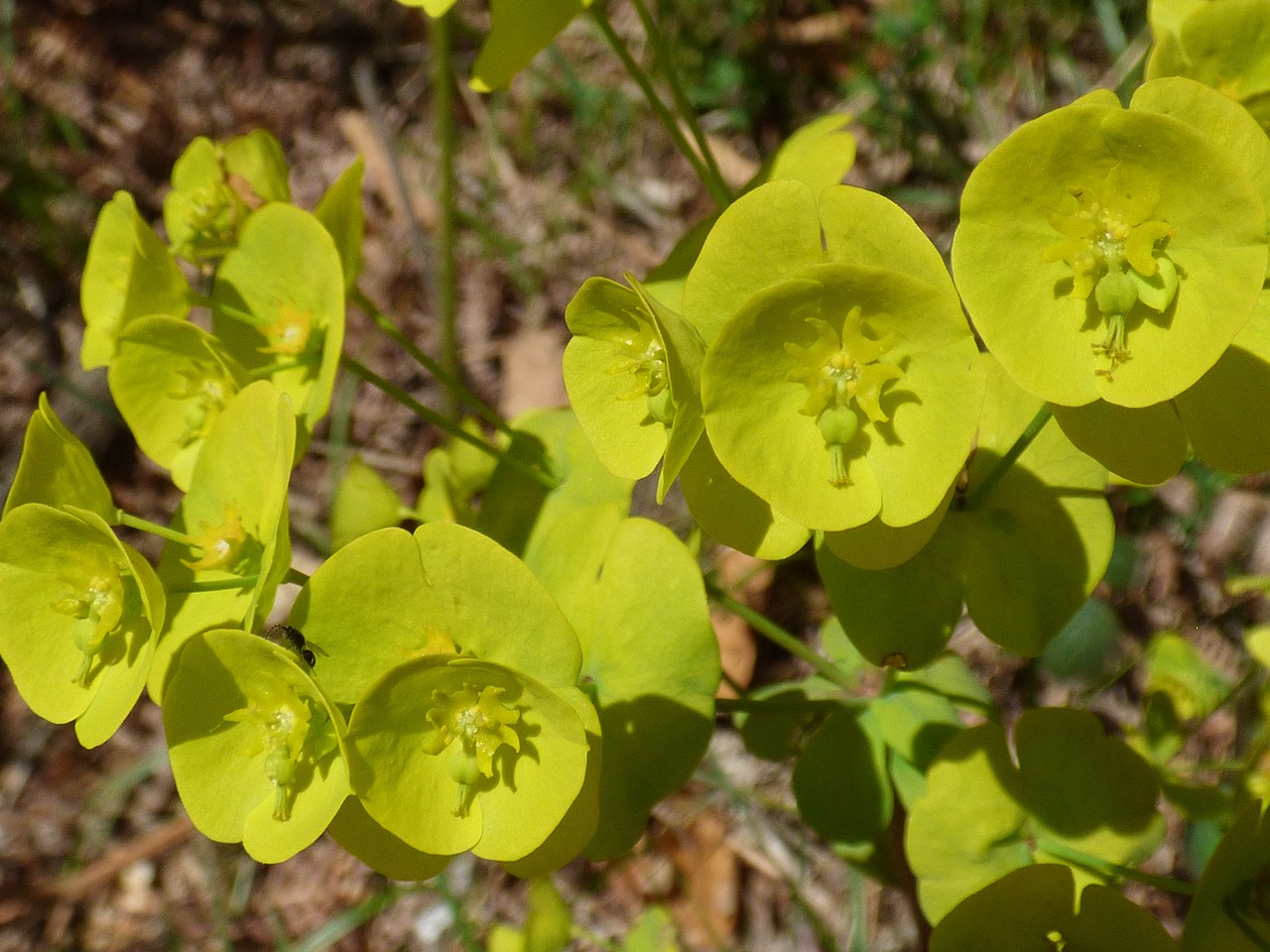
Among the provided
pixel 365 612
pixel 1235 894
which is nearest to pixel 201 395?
pixel 365 612

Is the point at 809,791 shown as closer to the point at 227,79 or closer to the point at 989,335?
the point at 989,335

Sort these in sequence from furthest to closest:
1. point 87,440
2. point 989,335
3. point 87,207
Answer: point 87,207, point 87,440, point 989,335

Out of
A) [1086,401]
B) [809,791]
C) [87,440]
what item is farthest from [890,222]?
[87,440]

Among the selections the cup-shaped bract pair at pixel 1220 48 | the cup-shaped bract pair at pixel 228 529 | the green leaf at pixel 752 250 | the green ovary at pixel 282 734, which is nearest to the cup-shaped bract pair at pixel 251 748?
the green ovary at pixel 282 734

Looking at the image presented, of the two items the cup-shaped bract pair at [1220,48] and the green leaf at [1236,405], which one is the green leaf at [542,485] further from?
the cup-shaped bract pair at [1220,48]

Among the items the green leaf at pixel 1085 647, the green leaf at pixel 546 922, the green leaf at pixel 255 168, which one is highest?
the green leaf at pixel 255 168

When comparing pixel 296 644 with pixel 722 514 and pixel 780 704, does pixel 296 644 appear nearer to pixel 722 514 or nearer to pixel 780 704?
pixel 722 514
